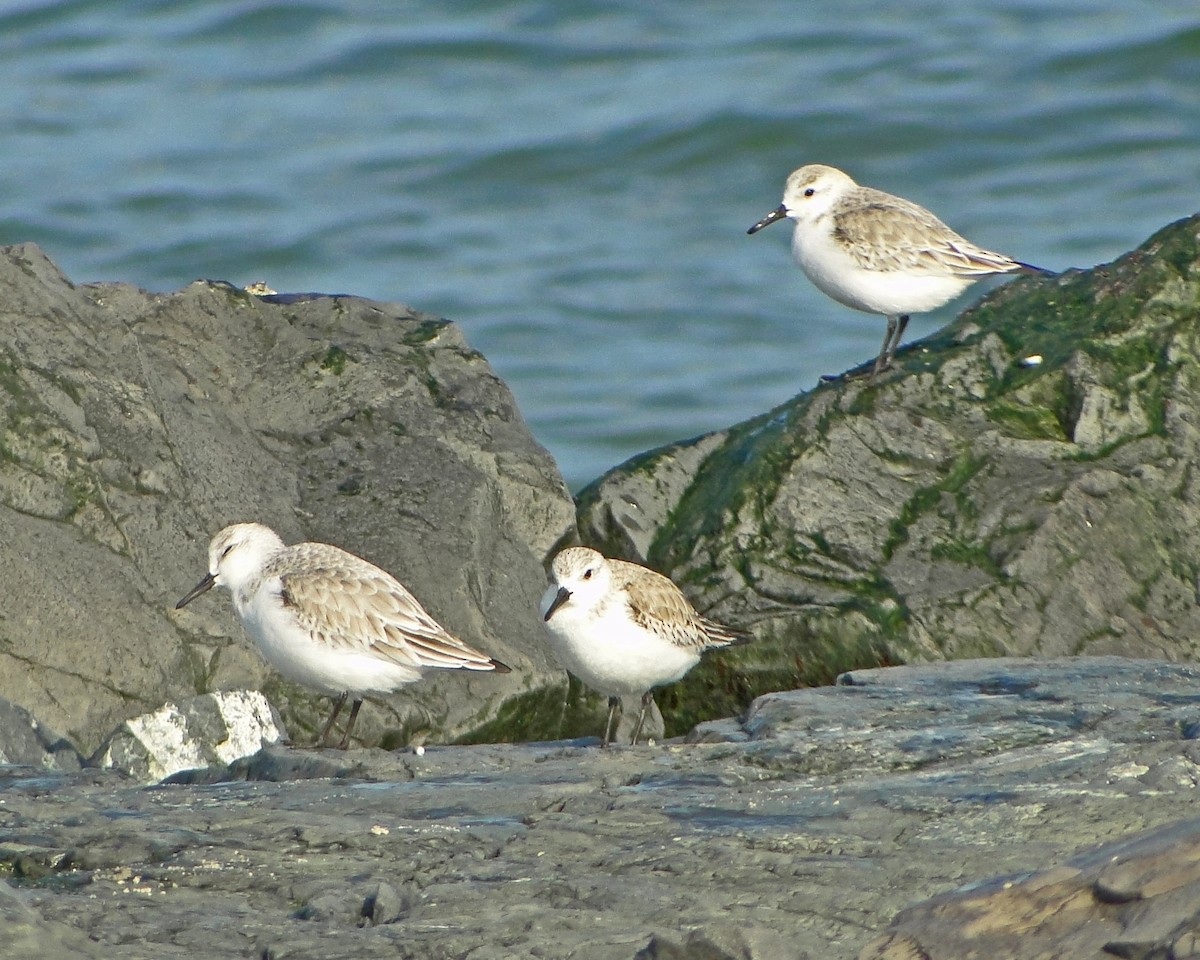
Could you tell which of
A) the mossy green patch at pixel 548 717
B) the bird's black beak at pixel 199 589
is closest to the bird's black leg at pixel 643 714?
the mossy green patch at pixel 548 717

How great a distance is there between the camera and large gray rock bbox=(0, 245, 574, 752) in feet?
23.4

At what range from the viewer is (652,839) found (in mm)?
4965

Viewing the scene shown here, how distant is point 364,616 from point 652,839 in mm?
2444

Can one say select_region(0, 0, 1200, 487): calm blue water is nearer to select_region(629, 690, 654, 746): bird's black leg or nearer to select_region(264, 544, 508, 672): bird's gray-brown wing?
select_region(629, 690, 654, 746): bird's black leg

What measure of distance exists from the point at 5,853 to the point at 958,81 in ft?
58.2

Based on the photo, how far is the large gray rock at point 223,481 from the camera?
23.4ft

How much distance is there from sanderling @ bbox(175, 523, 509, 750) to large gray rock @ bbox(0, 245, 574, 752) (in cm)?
33

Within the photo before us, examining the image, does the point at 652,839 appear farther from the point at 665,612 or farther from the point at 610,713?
the point at 610,713

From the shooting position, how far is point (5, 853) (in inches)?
184

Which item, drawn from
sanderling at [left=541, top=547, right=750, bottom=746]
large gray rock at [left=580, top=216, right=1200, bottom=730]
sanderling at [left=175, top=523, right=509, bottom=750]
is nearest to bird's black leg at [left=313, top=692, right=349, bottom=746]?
sanderling at [left=175, top=523, right=509, bottom=750]

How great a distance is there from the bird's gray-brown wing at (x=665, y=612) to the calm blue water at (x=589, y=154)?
775 centimetres

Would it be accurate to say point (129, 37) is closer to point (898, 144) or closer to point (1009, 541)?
point (898, 144)

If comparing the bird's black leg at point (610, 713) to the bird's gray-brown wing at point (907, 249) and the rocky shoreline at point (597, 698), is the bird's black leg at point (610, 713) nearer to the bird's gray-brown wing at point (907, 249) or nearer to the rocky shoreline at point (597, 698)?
the rocky shoreline at point (597, 698)

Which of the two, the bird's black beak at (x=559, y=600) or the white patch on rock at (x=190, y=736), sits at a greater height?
the bird's black beak at (x=559, y=600)
